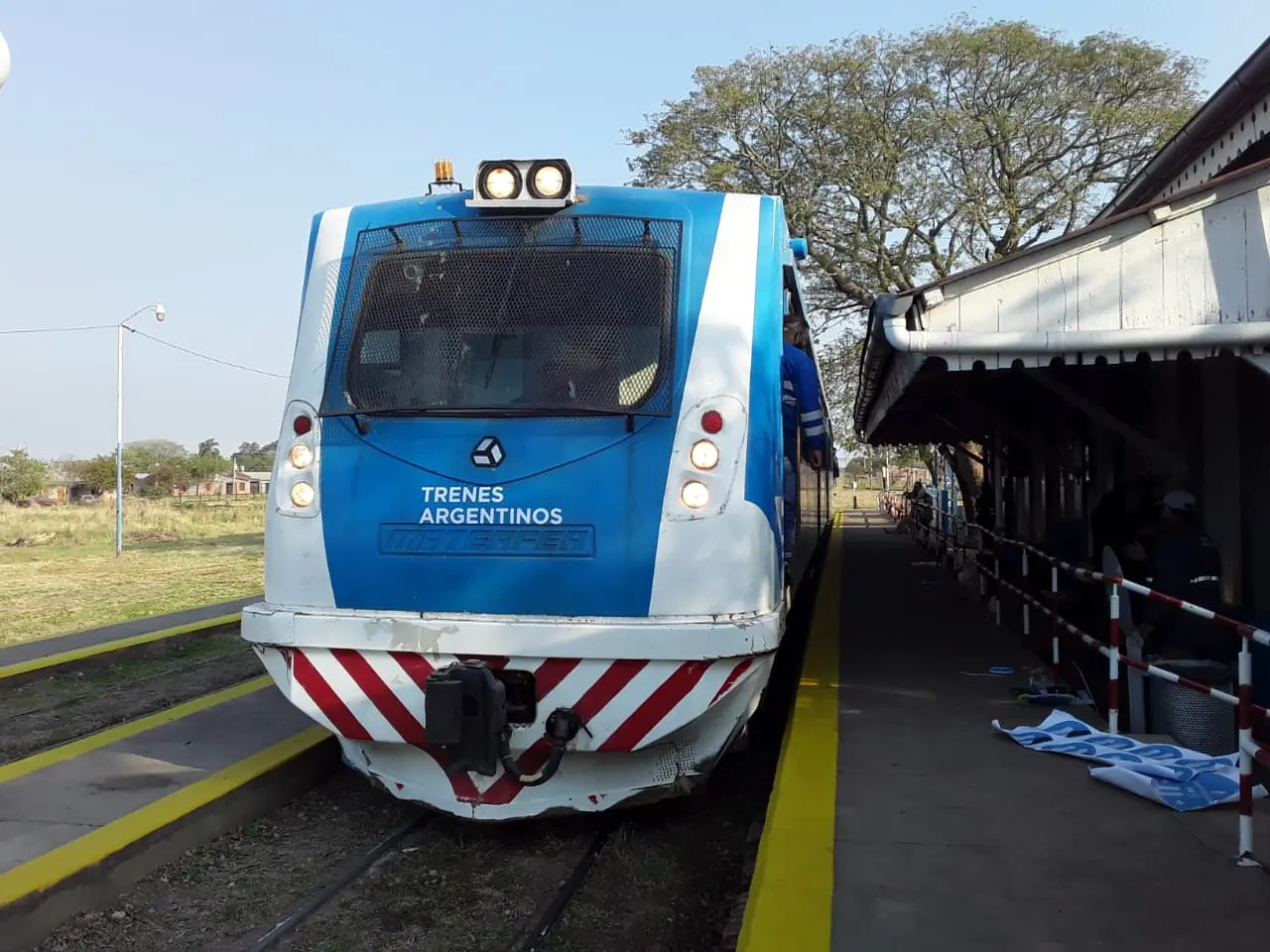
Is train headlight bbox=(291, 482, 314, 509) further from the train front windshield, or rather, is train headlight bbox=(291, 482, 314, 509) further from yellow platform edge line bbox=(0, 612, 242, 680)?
yellow platform edge line bbox=(0, 612, 242, 680)

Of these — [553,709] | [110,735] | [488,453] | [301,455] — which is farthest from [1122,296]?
[110,735]

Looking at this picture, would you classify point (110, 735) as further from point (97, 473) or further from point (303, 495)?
point (97, 473)

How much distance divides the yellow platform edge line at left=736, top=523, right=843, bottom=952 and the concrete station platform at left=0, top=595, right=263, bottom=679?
215 inches

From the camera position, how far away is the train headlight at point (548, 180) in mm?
5117

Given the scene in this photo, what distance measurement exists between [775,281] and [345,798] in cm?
358

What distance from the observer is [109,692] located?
8.93 m

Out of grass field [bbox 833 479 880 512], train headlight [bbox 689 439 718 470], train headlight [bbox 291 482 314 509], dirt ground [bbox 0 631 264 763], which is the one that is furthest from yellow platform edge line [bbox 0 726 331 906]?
grass field [bbox 833 479 880 512]

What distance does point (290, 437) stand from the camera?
509 centimetres

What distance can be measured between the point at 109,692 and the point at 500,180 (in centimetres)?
603

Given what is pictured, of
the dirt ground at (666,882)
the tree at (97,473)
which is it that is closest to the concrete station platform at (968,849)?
the dirt ground at (666,882)

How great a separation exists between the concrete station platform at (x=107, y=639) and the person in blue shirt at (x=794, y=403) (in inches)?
208

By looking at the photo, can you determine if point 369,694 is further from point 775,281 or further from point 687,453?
point 775,281

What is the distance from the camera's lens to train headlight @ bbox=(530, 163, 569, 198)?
16.8ft

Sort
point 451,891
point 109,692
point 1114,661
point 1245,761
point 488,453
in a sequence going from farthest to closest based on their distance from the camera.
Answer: point 109,692, point 1114,661, point 488,453, point 451,891, point 1245,761
